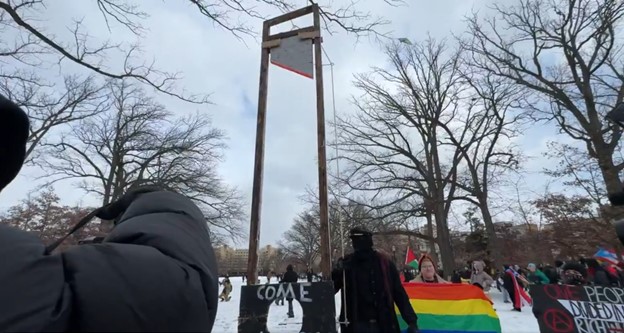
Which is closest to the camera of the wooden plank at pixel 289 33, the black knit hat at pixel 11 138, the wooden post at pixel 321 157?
the black knit hat at pixel 11 138

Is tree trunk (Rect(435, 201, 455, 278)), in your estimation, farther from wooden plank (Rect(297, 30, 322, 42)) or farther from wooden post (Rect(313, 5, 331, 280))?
wooden plank (Rect(297, 30, 322, 42))

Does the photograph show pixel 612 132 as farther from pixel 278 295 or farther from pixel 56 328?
pixel 56 328

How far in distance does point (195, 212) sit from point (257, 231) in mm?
5688

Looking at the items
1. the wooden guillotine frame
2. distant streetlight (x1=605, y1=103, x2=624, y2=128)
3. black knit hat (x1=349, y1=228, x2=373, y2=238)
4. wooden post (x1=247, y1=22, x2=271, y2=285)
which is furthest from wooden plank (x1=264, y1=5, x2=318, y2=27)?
distant streetlight (x1=605, y1=103, x2=624, y2=128)

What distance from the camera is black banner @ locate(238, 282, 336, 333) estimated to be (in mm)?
5004

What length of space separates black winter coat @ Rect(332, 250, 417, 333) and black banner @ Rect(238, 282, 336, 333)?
1.78 feet

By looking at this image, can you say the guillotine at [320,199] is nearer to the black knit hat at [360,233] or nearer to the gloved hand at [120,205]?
the black knit hat at [360,233]

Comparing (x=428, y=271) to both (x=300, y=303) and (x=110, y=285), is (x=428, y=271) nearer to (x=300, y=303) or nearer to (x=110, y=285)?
(x=300, y=303)

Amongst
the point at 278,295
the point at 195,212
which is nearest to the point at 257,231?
the point at 278,295

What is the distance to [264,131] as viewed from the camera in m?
7.06

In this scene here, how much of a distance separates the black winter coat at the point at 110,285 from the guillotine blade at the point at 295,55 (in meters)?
6.86

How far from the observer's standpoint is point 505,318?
10758 mm

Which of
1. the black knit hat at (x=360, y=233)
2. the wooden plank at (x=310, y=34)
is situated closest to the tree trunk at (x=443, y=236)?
the wooden plank at (x=310, y=34)

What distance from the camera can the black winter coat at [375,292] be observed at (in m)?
4.18
